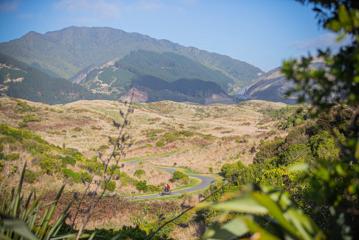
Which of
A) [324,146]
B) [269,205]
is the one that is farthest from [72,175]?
[269,205]

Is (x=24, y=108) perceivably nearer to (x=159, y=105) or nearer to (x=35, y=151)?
(x=35, y=151)

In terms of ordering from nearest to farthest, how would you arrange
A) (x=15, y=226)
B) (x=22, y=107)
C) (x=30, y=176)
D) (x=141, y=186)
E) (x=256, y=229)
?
1. (x=256, y=229)
2. (x=15, y=226)
3. (x=30, y=176)
4. (x=141, y=186)
5. (x=22, y=107)

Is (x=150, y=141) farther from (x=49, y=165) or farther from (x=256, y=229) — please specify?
(x=256, y=229)

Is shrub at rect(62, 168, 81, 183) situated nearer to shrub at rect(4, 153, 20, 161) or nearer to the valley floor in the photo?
the valley floor

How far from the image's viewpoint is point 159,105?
161 metres

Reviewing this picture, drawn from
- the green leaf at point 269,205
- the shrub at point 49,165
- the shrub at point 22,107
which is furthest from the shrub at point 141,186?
the shrub at point 22,107

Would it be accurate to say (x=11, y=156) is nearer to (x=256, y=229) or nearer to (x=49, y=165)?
(x=49, y=165)

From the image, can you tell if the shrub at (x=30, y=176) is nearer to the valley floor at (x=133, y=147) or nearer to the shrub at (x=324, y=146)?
the valley floor at (x=133, y=147)

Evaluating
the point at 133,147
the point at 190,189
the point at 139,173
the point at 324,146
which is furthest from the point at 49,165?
the point at 133,147

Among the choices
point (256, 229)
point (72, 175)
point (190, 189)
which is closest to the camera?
point (256, 229)

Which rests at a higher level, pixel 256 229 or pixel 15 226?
pixel 256 229

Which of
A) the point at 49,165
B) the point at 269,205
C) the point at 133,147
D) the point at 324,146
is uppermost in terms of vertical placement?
the point at 269,205

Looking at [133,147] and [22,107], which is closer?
[133,147]

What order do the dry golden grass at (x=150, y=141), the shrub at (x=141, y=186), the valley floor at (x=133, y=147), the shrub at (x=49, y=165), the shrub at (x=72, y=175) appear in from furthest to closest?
the dry golden grass at (x=150, y=141) < the shrub at (x=141, y=186) < the valley floor at (x=133, y=147) < the shrub at (x=72, y=175) < the shrub at (x=49, y=165)
